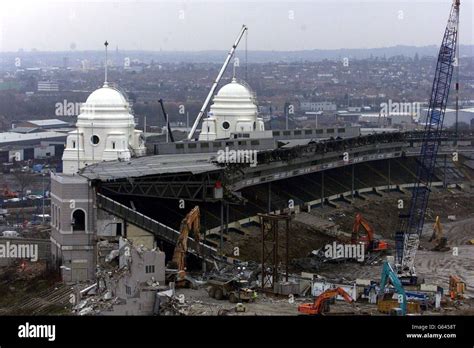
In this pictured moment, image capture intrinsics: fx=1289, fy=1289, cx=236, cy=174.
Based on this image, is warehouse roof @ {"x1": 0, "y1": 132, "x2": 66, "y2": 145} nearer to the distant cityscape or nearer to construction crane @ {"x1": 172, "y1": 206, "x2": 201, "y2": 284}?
the distant cityscape

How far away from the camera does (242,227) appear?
36.9 m

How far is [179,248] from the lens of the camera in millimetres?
28984

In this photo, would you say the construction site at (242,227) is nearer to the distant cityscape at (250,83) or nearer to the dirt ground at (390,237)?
the dirt ground at (390,237)

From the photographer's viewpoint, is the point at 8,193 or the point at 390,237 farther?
the point at 8,193

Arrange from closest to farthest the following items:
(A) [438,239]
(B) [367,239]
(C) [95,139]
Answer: (B) [367,239]
(A) [438,239]
(C) [95,139]

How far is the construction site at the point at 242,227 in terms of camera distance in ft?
86.4

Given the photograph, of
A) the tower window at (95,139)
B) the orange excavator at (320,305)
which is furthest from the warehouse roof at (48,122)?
the orange excavator at (320,305)

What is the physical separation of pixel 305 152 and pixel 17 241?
12.1 m

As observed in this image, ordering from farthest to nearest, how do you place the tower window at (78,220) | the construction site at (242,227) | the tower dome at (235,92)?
the tower dome at (235,92)
the tower window at (78,220)
the construction site at (242,227)

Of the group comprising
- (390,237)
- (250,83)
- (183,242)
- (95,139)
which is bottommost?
(250,83)

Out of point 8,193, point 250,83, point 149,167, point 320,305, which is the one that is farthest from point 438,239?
point 250,83

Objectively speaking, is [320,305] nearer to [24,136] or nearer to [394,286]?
[394,286]
